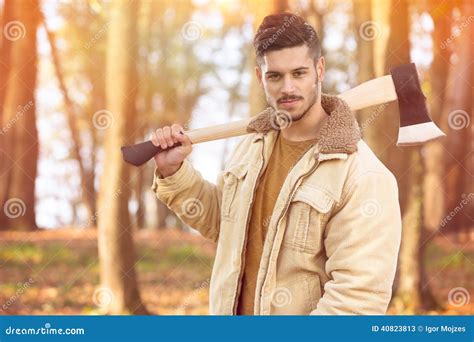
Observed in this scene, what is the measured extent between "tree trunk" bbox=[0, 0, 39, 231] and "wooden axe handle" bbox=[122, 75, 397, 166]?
7.97 feet

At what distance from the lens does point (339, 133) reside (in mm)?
2557

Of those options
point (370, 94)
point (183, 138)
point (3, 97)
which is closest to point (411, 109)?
point (370, 94)

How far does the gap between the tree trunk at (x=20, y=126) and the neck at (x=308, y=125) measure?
2985mm

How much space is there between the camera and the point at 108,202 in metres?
5.22

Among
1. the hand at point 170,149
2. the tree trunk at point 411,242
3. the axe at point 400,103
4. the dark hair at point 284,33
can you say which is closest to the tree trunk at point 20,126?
the axe at point 400,103

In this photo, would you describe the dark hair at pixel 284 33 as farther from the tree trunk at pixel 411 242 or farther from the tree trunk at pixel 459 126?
the tree trunk at pixel 411 242

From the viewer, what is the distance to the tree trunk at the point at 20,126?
5.08 meters

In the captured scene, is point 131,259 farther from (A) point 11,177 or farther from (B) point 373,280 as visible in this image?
(B) point 373,280

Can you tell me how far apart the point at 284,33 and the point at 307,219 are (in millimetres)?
688

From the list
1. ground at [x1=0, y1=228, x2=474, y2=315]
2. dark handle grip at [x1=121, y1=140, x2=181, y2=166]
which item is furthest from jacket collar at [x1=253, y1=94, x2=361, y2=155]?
ground at [x1=0, y1=228, x2=474, y2=315]

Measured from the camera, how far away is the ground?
5.28 meters

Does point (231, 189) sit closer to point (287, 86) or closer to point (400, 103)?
point (287, 86)
